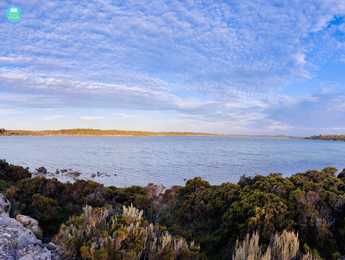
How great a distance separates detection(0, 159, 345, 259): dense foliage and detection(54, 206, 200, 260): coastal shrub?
2264mm

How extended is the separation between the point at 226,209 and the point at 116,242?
5401 millimetres

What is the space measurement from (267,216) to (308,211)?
1403 millimetres

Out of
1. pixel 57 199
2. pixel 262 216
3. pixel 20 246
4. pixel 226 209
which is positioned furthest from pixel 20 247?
pixel 57 199

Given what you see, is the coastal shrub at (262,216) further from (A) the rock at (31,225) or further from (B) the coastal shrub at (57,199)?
(A) the rock at (31,225)

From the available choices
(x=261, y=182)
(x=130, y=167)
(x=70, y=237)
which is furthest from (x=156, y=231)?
(x=130, y=167)

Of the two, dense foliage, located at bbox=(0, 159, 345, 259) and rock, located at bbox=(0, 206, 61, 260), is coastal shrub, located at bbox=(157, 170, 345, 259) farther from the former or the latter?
rock, located at bbox=(0, 206, 61, 260)

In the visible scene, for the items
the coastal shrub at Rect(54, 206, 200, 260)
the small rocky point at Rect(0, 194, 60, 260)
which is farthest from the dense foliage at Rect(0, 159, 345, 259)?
the small rocky point at Rect(0, 194, 60, 260)

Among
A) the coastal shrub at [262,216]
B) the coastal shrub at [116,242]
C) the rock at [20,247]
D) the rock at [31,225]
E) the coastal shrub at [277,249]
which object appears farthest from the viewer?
the coastal shrub at [262,216]

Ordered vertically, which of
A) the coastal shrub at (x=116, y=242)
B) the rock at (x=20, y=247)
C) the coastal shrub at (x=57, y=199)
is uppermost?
the coastal shrub at (x=116, y=242)

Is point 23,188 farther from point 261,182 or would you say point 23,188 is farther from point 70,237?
point 261,182

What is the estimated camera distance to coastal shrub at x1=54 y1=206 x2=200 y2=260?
5.57 metres

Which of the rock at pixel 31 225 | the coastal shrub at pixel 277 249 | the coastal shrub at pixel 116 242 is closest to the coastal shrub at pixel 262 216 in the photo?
the coastal shrub at pixel 277 249

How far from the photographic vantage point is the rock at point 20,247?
5.81m

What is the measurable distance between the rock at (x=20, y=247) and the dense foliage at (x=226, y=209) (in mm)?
3025
